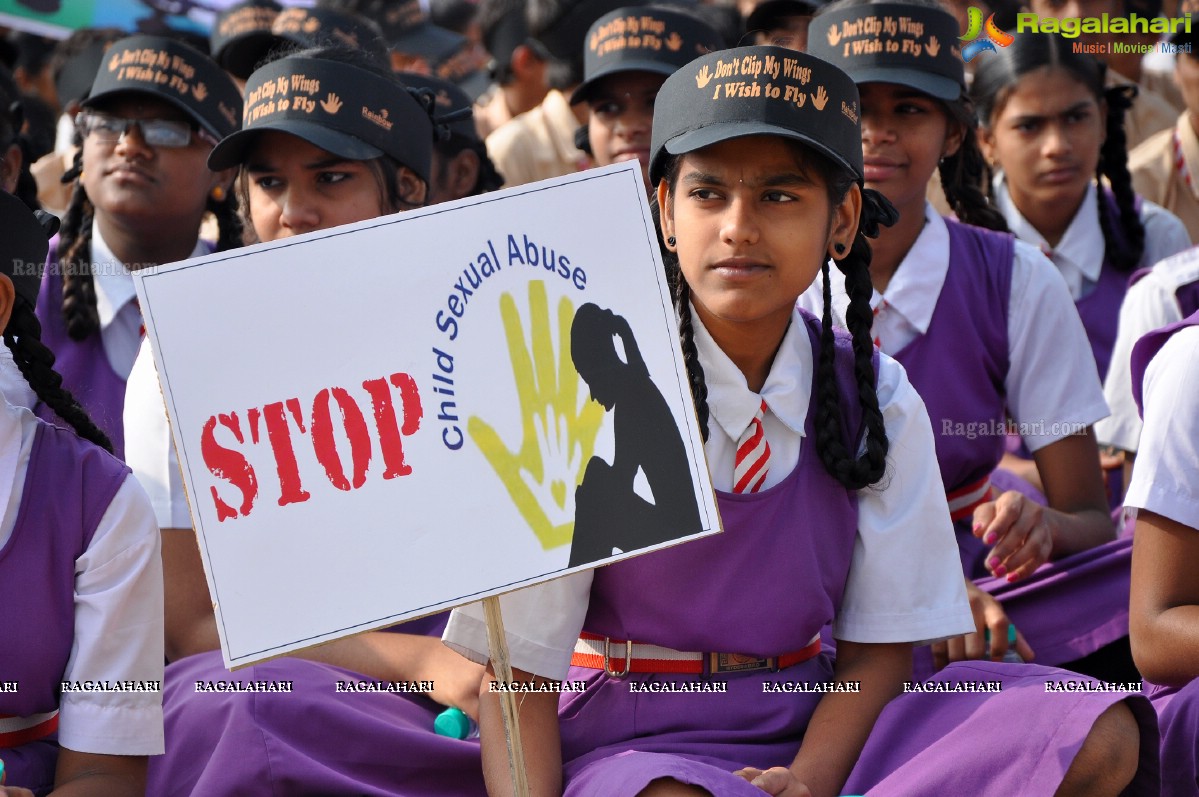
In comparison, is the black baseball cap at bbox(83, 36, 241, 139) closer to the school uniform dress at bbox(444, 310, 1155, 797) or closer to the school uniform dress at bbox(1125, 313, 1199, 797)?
the school uniform dress at bbox(444, 310, 1155, 797)

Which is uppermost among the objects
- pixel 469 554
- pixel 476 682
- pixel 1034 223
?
pixel 1034 223

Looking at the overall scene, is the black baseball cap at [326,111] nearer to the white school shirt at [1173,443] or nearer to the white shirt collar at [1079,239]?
the white school shirt at [1173,443]

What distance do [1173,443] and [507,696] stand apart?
1384mm

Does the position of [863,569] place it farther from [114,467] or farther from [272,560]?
[114,467]

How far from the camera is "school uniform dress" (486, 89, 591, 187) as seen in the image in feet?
20.7

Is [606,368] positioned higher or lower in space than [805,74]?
lower

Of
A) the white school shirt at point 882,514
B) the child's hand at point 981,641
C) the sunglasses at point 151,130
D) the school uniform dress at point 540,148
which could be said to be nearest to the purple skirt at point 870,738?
the white school shirt at point 882,514

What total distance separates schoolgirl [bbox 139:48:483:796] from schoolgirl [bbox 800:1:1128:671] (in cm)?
110

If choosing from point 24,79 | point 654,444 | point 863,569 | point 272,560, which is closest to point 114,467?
point 272,560

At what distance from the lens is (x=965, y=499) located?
3744mm

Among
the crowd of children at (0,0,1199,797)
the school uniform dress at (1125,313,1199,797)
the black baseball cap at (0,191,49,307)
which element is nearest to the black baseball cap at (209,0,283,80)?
the crowd of children at (0,0,1199,797)

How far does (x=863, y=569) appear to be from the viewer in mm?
2795

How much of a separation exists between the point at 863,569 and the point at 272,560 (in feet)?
3.68

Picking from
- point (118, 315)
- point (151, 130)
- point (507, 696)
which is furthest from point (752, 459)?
point (151, 130)
